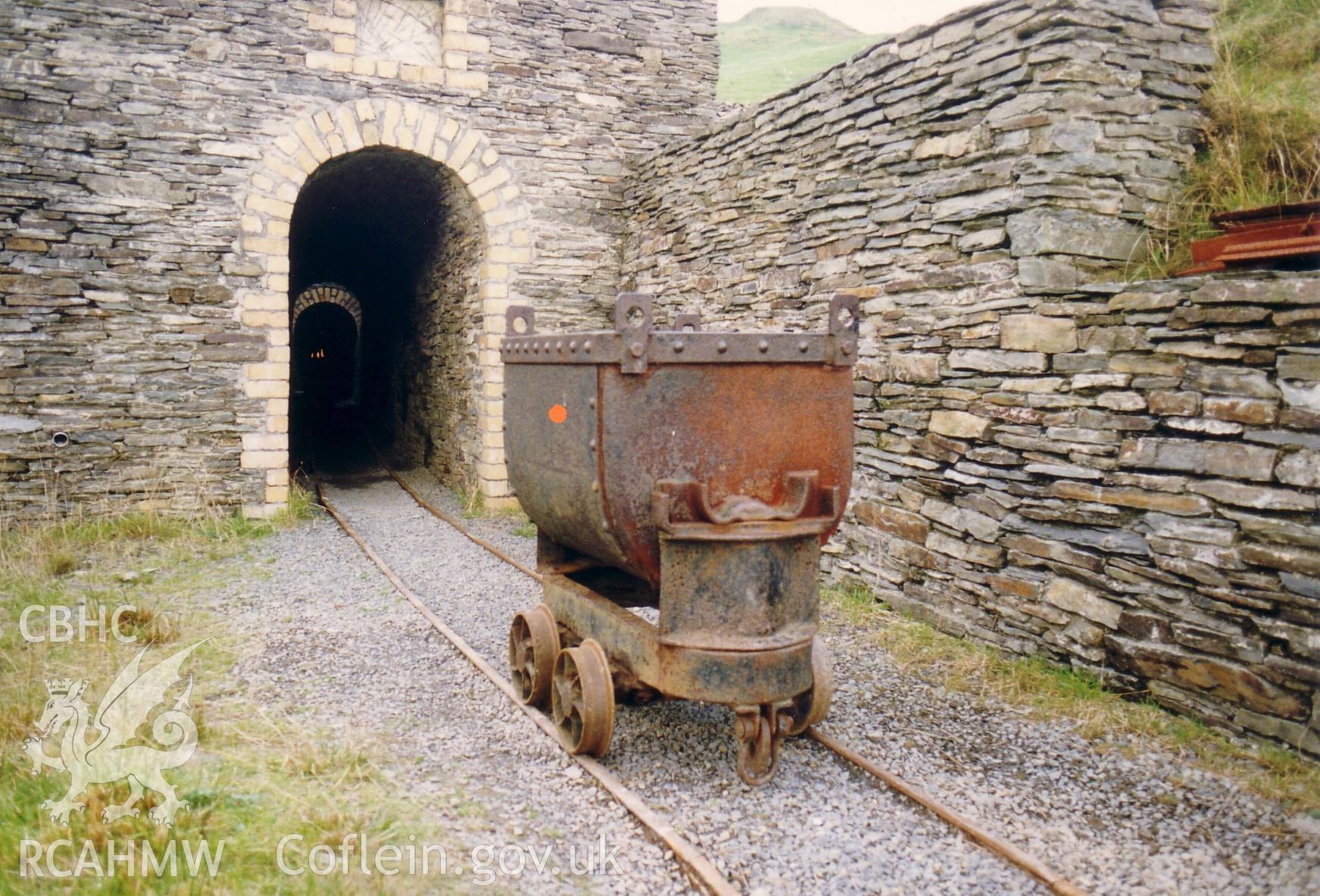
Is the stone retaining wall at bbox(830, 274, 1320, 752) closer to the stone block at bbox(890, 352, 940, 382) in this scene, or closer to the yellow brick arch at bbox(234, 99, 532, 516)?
the stone block at bbox(890, 352, 940, 382)

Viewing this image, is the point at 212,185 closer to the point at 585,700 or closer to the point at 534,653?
the point at 534,653

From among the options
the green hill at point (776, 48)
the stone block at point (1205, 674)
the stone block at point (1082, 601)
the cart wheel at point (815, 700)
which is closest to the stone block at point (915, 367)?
the stone block at point (1082, 601)

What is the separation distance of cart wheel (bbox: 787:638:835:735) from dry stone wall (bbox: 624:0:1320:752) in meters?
1.56

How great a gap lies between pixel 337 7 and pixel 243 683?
685 cm

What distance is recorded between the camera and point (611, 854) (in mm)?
2953

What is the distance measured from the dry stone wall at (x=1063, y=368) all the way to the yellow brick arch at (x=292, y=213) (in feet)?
12.2

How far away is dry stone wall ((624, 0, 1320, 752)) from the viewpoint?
12.1ft

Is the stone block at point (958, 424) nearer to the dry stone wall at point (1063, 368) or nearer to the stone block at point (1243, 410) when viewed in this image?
the dry stone wall at point (1063, 368)

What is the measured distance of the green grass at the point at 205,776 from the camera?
2719 millimetres

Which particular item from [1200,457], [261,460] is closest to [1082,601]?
[1200,457]

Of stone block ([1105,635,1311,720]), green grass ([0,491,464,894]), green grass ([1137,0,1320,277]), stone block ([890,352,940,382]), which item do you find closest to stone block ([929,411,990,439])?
stone block ([890,352,940,382])

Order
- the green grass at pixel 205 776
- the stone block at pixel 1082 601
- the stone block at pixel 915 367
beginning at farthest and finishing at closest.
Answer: the stone block at pixel 915 367, the stone block at pixel 1082 601, the green grass at pixel 205 776

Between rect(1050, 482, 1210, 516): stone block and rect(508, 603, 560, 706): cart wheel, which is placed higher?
rect(1050, 482, 1210, 516): stone block

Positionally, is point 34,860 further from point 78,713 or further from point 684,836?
point 684,836
